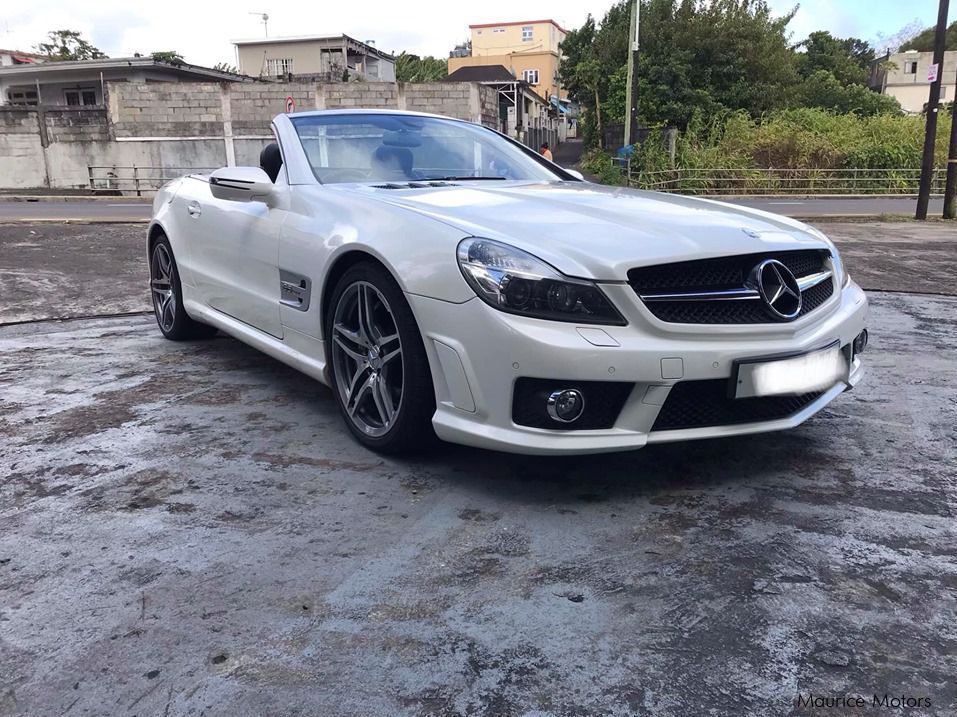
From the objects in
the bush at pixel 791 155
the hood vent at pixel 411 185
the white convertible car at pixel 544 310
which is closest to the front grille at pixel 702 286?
the white convertible car at pixel 544 310

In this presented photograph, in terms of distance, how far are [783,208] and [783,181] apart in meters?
5.51

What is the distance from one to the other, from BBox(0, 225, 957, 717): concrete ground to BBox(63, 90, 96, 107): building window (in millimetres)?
36726

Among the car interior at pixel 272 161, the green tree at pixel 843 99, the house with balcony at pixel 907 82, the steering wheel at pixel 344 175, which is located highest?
the house with balcony at pixel 907 82

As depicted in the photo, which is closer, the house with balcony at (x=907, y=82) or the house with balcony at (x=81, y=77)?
the house with balcony at (x=81, y=77)

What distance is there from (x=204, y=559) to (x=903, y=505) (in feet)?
7.29

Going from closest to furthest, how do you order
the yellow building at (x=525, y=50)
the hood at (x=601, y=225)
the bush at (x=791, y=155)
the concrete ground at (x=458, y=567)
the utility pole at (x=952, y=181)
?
the concrete ground at (x=458, y=567) < the hood at (x=601, y=225) < the utility pole at (x=952, y=181) < the bush at (x=791, y=155) < the yellow building at (x=525, y=50)

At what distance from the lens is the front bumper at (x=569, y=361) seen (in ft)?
8.20

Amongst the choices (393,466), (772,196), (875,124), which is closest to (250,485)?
(393,466)

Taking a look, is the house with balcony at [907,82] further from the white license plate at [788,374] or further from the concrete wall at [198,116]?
the white license plate at [788,374]

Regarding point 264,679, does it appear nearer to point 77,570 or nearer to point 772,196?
point 77,570

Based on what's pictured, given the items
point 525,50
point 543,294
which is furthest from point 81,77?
point 525,50

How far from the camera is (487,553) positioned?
239cm

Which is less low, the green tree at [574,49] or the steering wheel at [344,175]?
the green tree at [574,49]

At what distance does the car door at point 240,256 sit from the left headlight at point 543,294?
143cm
